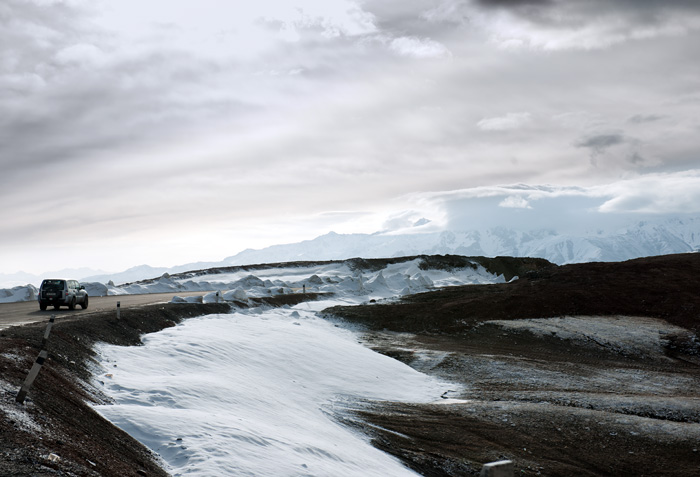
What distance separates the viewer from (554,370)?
24656 millimetres

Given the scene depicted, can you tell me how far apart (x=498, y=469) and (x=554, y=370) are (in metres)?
21.4

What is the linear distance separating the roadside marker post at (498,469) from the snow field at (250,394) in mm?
5567

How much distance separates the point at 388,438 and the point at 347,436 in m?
1.37

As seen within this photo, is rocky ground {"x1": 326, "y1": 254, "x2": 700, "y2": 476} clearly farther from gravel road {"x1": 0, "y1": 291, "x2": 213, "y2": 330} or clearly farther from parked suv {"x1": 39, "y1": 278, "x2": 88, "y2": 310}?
parked suv {"x1": 39, "y1": 278, "x2": 88, "y2": 310}

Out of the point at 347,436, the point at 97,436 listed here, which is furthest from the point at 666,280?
the point at 97,436

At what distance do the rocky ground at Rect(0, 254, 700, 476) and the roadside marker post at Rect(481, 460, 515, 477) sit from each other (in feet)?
17.4

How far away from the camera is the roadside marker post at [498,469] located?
5316 millimetres

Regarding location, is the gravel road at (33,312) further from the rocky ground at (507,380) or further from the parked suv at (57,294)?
the rocky ground at (507,380)

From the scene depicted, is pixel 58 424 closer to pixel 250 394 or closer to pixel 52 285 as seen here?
pixel 250 394

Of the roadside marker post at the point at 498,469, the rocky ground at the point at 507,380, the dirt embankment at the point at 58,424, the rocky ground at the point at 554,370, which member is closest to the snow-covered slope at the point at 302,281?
the rocky ground at the point at 554,370

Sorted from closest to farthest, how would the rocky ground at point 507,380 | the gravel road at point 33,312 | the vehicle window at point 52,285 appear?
the rocky ground at point 507,380, the gravel road at point 33,312, the vehicle window at point 52,285

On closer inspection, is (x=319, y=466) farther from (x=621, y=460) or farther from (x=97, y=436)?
(x=621, y=460)

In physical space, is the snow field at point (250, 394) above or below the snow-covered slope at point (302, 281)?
below

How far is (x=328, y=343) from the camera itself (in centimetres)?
2792
